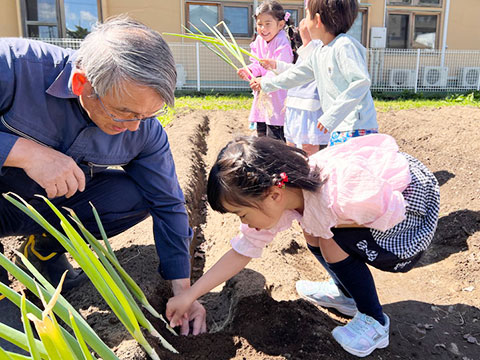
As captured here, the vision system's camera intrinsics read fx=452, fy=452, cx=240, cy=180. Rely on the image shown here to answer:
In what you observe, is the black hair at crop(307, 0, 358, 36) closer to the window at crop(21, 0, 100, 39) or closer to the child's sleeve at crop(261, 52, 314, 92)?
the child's sleeve at crop(261, 52, 314, 92)

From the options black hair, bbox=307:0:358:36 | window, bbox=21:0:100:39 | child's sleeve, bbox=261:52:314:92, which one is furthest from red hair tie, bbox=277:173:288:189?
window, bbox=21:0:100:39

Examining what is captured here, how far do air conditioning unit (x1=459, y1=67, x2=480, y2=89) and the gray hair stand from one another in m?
11.2

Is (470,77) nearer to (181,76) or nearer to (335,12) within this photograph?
(181,76)

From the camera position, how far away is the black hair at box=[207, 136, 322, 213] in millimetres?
1525

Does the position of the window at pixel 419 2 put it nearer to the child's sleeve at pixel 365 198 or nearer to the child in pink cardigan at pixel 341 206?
the child in pink cardigan at pixel 341 206

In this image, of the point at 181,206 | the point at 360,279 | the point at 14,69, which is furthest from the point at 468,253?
the point at 14,69

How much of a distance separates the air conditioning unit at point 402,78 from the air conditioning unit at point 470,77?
128 centimetres

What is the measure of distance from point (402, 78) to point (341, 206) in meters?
10.2

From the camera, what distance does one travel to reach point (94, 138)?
1739 mm

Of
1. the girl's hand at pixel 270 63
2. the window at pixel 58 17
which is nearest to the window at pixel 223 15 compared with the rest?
the window at pixel 58 17

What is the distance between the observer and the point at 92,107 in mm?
1573

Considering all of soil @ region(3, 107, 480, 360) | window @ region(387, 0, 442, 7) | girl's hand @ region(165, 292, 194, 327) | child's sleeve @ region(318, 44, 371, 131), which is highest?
window @ region(387, 0, 442, 7)

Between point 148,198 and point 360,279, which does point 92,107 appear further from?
point 360,279

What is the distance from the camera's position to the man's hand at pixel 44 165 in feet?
5.09
